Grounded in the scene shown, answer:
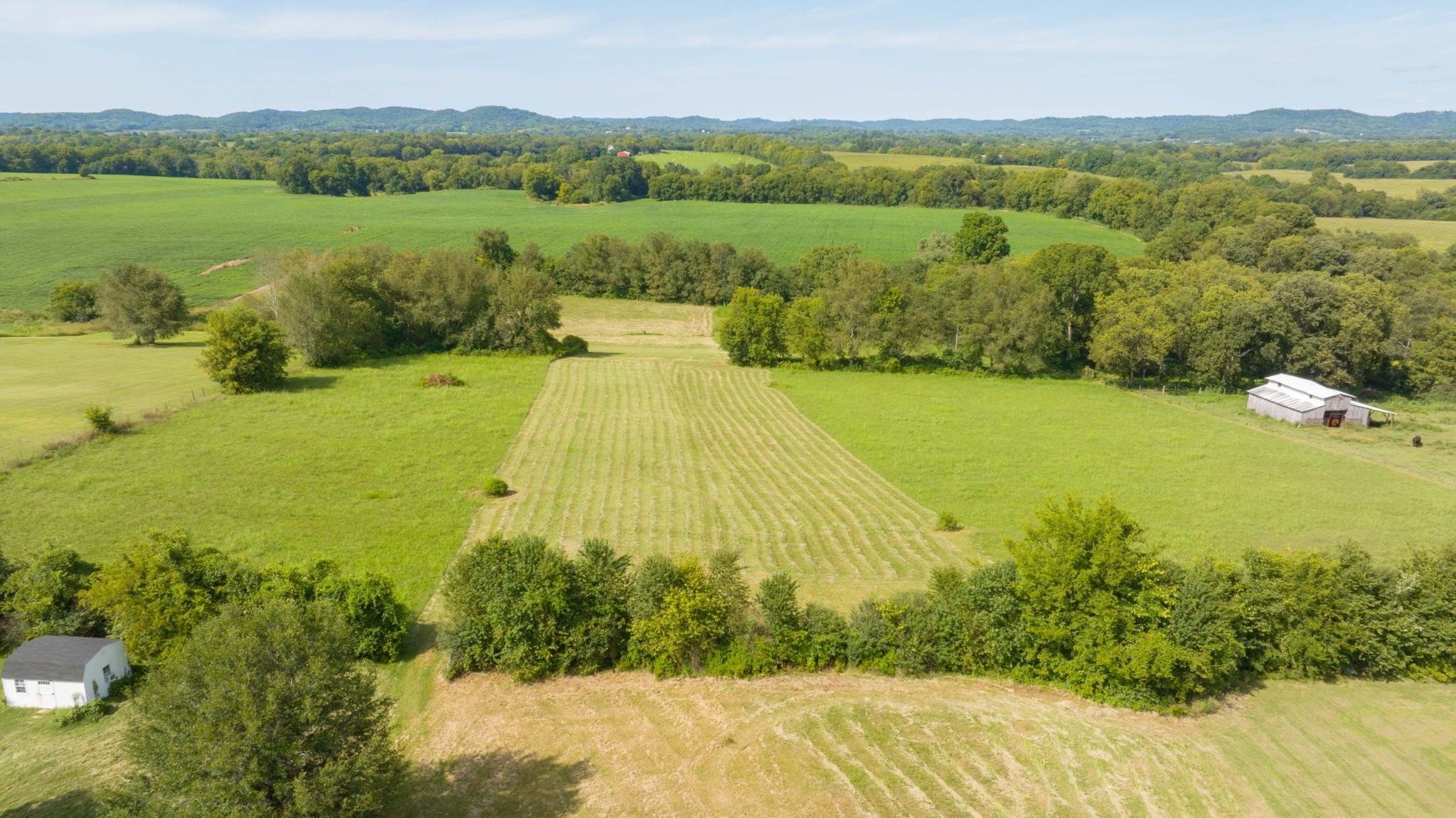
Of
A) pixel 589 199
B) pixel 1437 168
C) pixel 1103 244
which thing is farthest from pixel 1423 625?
pixel 1437 168

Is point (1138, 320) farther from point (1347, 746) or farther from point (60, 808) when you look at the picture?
point (60, 808)

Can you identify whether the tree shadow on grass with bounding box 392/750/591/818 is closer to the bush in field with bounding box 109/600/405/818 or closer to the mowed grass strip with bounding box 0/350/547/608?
the bush in field with bounding box 109/600/405/818

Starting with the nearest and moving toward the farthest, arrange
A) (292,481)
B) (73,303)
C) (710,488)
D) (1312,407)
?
(292,481)
(710,488)
(1312,407)
(73,303)

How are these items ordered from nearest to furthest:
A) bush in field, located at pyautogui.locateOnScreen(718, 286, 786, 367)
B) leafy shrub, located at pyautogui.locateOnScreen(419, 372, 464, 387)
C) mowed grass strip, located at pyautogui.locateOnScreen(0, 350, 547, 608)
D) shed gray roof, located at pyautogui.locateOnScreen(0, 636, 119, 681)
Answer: shed gray roof, located at pyautogui.locateOnScreen(0, 636, 119, 681), mowed grass strip, located at pyautogui.locateOnScreen(0, 350, 547, 608), leafy shrub, located at pyautogui.locateOnScreen(419, 372, 464, 387), bush in field, located at pyautogui.locateOnScreen(718, 286, 786, 367)

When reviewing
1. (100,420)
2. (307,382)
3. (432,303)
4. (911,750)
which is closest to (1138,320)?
(911,750)

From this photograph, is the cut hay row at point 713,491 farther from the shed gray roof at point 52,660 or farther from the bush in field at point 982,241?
the bush in field at point 982,241

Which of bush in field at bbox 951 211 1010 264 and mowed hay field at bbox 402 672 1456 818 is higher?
bush in field at bbox 951 211 1010 264

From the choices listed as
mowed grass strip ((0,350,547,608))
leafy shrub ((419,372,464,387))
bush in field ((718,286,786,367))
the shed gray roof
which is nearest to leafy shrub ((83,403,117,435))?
mowed grass strip ((0,350,547,608))
